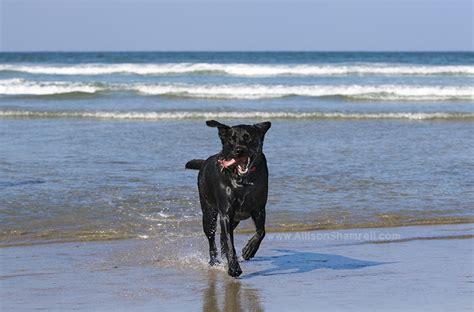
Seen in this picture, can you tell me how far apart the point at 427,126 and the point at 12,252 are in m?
11.8

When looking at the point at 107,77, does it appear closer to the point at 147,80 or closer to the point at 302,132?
the point at 147,80

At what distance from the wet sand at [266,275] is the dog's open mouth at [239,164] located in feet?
2.66

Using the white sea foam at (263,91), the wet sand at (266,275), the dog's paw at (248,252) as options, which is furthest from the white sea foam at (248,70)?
the dog's paw at (248,252)

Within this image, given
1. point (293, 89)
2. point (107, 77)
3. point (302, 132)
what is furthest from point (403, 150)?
point (107, 77)

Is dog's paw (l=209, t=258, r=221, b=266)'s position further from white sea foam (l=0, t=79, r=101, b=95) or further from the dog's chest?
white sea foam (l=0, t=79, r=101, b=95)

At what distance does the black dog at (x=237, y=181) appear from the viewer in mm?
6051

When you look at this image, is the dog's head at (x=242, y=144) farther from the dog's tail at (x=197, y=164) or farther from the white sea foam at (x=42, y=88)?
the white sea foam at (x=42, y=88)

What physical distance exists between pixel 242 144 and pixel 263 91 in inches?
834

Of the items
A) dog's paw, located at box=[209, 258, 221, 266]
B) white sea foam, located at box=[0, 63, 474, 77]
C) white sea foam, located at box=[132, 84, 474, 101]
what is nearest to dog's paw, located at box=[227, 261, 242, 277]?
dog's paw, located at box=[209, 258, 221, 266]

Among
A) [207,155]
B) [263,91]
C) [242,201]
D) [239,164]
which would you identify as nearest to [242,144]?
[239,164]

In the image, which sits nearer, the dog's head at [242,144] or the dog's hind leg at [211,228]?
the dog's head at [242,144]

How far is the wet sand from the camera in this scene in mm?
5594

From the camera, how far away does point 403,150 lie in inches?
526

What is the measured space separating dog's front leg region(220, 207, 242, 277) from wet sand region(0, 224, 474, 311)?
0.39 ft
